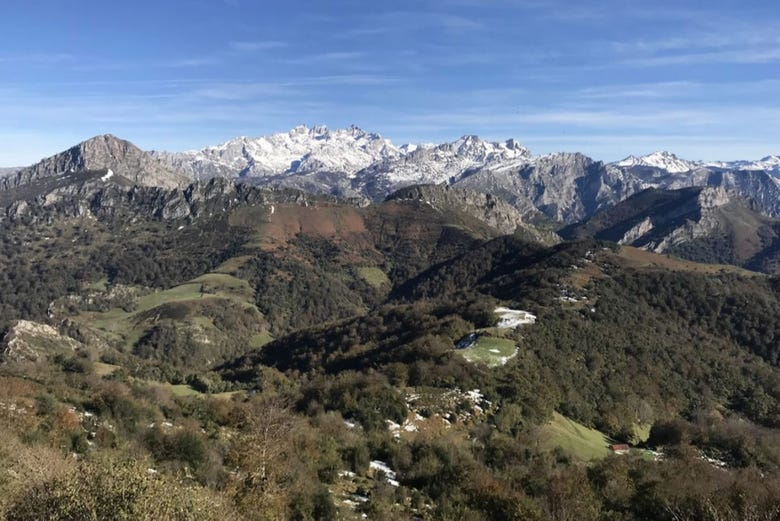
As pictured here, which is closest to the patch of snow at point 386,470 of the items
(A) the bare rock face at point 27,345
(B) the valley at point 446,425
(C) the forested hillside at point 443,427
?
(B) the valley at point 446,425

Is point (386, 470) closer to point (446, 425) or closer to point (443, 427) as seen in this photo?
point (443, 427)

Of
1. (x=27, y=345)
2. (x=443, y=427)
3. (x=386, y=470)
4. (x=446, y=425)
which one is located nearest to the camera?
(x=386, y=470)

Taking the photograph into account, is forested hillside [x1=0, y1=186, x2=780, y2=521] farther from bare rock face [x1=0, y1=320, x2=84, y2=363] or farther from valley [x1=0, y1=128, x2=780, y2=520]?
bare rock face [x1=0, y1=320, x2=84, y2=363]

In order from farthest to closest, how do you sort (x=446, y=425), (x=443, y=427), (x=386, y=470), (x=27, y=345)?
(x=27, y=345)
(x=446, y=425)
(x=443, y=427)
(x=386, y=470)

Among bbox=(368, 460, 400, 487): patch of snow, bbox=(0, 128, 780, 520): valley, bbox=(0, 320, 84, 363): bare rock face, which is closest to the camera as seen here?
bbox=(0, 128, 780, 520): valley

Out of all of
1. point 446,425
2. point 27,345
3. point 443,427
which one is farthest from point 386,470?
point 27,345

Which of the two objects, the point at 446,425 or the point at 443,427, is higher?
the point at 443,427

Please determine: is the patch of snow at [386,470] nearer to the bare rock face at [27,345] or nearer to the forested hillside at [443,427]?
the forested hillside at [443,427]

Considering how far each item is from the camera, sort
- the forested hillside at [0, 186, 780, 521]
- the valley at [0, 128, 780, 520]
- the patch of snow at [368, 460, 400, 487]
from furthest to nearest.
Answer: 1. the patch of snow at [368, 460, 400, 487]
2. the valley at [0, 128, 780, 520]
3. the forested hillside at [0, 186, 780, 521]

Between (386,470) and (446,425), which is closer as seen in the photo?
(386,470)

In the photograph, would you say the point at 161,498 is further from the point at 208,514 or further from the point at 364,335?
the point at 364,335

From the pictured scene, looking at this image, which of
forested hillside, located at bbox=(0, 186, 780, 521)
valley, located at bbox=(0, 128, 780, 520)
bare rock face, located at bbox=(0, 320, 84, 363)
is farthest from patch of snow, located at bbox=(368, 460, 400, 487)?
bare rock face, located at bbox=(0, 320, 84, 363)

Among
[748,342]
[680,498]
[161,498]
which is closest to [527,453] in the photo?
[680,498]
